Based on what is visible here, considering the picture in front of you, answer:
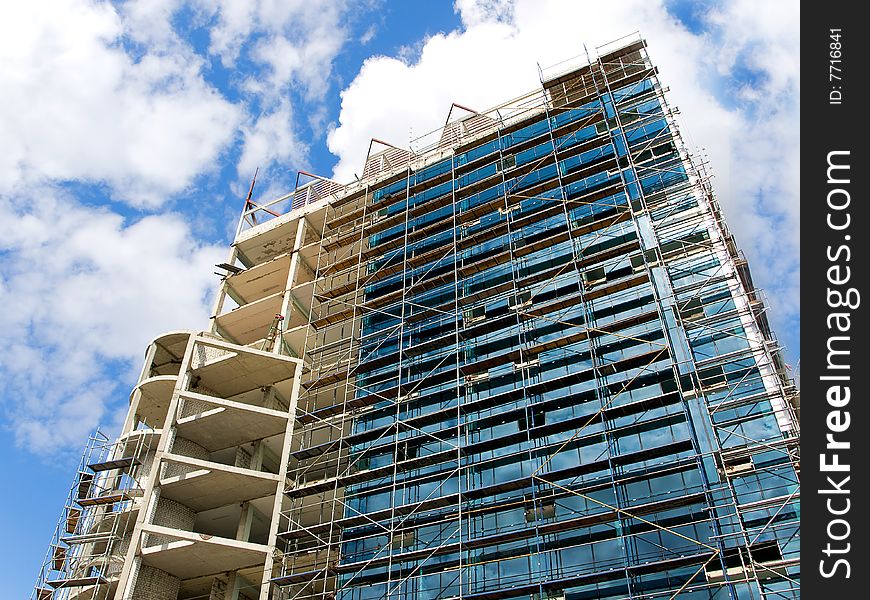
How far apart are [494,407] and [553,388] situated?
2488mm

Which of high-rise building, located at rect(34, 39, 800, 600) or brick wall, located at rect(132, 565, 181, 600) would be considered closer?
high-rise building, located at rect(34, 39, 800, 600)

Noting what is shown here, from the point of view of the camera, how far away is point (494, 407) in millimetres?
27562

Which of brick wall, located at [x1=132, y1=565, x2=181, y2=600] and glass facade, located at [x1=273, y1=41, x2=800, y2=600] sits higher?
glass facade, located at [x1=273, y1=41, x2=800, y2=600]

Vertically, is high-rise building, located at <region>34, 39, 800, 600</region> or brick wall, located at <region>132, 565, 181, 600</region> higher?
high-rise building, located at <region>34, 39, 800, 600</region>

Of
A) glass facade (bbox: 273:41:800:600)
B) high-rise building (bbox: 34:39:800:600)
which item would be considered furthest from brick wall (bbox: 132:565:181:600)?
glass facade (bbox: 273:41:800:600)

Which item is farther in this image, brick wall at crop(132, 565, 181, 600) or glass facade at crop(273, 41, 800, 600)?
brick wall at crop(132, 565, 181, 600)

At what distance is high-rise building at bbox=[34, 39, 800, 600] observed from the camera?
22.6 m

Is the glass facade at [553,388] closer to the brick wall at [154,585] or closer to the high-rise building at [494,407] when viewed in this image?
the high-rise building at [494,407]

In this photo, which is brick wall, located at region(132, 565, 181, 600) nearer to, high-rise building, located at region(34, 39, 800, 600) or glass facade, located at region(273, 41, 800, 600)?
high-rise building, located at region(34, 39, 800, 600)

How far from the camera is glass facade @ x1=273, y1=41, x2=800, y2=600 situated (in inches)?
874

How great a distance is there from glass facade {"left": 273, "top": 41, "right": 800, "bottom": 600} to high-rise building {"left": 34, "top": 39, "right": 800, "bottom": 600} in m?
0.09

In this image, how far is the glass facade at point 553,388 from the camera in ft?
72.8

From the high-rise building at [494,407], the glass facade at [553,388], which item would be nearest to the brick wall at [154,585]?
the high-rise building at [494,407]
